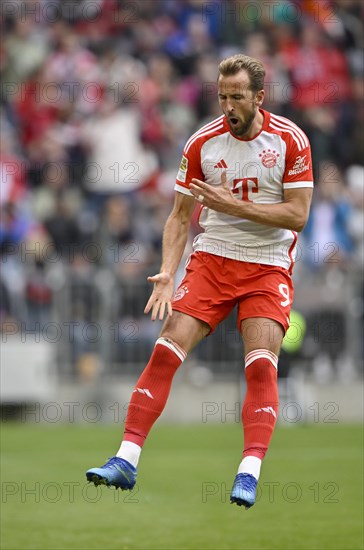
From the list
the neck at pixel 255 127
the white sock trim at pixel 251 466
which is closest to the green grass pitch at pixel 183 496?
the white sock trim at pixel 251 466

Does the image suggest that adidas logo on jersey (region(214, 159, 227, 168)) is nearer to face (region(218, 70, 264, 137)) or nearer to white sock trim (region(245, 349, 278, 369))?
face (region(218, 70, 264, 137))

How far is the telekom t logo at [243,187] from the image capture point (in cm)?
784

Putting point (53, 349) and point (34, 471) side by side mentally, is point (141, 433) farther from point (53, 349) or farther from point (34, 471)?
point (53, 349)

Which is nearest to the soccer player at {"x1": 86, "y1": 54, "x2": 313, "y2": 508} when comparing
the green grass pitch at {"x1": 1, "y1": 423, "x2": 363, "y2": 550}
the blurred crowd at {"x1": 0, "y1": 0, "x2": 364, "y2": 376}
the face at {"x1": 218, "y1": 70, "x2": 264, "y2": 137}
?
the face at {"x1": 218, "y1": 70, "x2": 264, "y2": 137}

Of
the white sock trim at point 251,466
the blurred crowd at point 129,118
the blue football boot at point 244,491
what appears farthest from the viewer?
the blurred crowd at point 129,118

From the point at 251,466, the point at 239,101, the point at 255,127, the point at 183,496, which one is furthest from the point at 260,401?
the point at 183,496

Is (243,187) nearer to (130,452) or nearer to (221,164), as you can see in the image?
(221,164)

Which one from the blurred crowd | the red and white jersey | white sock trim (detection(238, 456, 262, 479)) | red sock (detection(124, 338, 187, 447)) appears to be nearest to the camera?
white sock trim (detection(238, 456, 262, 479))

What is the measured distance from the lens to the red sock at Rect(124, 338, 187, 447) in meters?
7.67

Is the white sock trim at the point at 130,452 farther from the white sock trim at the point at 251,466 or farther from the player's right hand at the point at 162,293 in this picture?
the player's right hand at the point at 162,293

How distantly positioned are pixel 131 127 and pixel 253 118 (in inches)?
454

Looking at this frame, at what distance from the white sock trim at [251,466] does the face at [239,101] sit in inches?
78.9

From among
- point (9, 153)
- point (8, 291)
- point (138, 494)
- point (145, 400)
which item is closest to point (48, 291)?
point (8, 291)

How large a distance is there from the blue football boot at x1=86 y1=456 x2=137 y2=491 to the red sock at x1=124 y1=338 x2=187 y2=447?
0.27 meters
